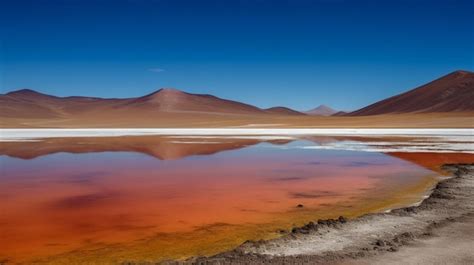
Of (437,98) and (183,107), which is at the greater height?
(437,98)

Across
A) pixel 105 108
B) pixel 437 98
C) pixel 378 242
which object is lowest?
pixel 378 242

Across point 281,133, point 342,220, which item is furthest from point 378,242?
point 281,133

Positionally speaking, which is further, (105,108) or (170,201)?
(105,108)

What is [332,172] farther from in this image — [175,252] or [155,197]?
[175,252]

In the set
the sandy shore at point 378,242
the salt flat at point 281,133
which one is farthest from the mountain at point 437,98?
the sandy shore at point 378,242

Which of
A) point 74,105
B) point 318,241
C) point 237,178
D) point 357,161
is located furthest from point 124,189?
point 74,105

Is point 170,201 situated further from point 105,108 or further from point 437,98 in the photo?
point 105,108

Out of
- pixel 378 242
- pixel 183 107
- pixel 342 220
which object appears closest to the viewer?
pixel 378 242
